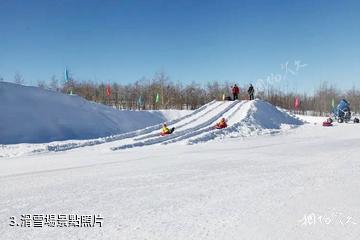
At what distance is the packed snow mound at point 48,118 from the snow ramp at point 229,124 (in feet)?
22.9

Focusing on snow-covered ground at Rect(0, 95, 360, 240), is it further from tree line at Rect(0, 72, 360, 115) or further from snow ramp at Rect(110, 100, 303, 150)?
tree line at Rect(0, 72, 360, 115)

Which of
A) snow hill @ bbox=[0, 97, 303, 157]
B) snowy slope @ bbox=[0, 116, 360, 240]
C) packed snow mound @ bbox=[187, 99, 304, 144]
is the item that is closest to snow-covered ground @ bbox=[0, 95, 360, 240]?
snowy slope @ bbox=[0, 116, 360, 240]

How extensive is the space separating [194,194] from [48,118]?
65.1ft

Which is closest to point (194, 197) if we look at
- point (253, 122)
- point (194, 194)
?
point (194, 194)

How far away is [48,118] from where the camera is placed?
78.5 ft

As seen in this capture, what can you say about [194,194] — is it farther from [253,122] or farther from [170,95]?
[170,95]

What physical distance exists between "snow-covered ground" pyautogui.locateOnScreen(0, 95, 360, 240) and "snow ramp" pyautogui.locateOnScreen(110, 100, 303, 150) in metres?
4.51

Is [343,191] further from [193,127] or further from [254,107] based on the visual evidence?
[254,107]

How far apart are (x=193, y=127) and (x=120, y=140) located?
4.79 meters

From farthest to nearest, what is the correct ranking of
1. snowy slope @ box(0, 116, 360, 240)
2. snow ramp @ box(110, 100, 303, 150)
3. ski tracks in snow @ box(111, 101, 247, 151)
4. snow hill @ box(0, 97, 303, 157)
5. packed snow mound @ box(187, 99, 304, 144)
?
packed snow mound @ box(187, 99, 304, 144)
snow ramp @ box(110, 100, 303, 150)
ski tracks in snow @ box(111, 101, 247, 151)
snow hill @ box(0, 97, 303, 157)
snowy slope @ box(0, 116, 360, 240)

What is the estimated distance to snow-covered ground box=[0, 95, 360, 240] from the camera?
178 inches

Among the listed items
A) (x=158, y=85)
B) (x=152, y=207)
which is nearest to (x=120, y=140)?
(x=152, y=207)

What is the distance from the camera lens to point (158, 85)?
68062mm

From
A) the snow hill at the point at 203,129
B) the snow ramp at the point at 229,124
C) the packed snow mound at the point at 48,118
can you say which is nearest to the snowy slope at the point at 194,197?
the snow hill at the point at 203,129
